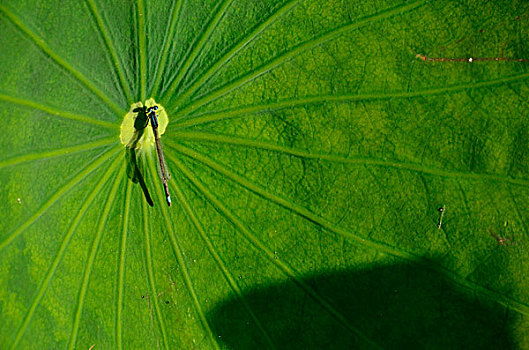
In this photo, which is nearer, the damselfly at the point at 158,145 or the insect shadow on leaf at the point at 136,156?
the damselfly at the point at 158,145

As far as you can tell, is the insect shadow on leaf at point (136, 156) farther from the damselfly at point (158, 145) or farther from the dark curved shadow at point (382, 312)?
the dark curved shadow at point (382, 312)

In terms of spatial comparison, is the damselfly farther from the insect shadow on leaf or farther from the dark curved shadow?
the dark curved shadow

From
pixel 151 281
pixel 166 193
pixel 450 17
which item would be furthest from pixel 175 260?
→ pixel 450 17

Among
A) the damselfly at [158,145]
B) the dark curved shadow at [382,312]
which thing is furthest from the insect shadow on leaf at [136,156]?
the dark curved shadow at [382,312]

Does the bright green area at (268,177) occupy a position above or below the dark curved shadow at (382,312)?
above

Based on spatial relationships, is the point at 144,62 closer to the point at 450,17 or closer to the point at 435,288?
the point at 450,17
